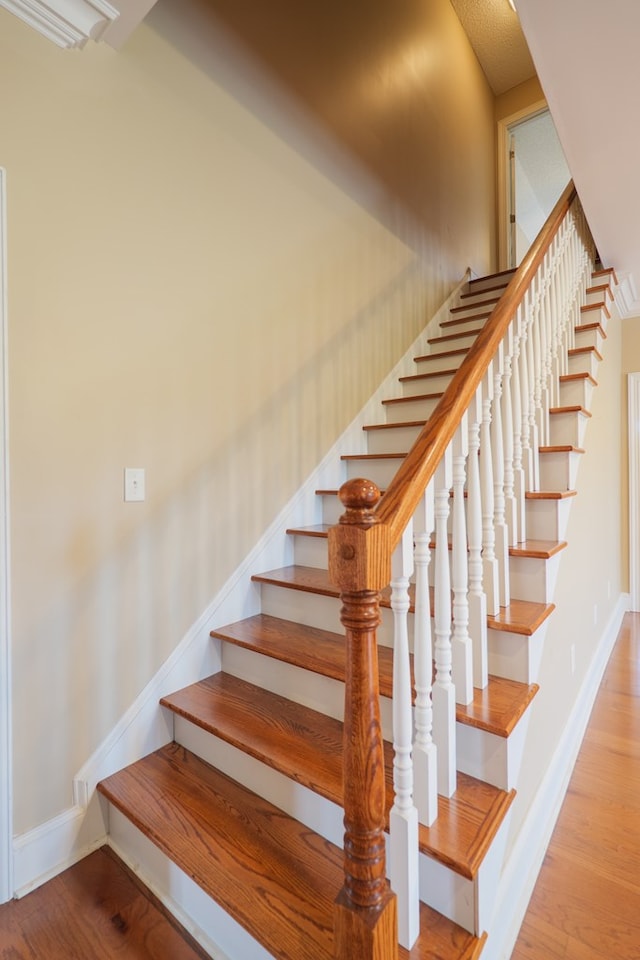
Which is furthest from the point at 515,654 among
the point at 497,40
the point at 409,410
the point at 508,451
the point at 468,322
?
the point at 497,40

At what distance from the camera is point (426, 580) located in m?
1.04

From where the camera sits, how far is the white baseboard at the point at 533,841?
1.16m

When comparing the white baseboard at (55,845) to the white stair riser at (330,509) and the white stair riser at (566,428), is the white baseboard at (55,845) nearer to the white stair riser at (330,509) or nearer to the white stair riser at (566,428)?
the white stair riser at (330,509)

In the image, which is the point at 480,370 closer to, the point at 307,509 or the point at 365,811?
the point at 365,811

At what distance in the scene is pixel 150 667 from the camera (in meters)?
1.72

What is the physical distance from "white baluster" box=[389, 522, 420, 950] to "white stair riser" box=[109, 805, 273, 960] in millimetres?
341

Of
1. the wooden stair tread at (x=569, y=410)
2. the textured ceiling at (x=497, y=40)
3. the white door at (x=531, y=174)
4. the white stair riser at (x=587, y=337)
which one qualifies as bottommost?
the wooden stair tread at (x=569, y=410)

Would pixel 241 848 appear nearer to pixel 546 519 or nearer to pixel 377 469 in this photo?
pixel 546 519

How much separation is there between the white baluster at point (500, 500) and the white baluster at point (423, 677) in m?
0.49

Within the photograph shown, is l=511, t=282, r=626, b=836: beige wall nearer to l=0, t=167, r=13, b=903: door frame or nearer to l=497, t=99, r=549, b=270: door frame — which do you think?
l=0, t=167, r=13, b=903: door frame

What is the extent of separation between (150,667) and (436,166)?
4252 millimetres

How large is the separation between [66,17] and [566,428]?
229cm

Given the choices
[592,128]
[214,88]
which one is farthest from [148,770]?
[592,128]

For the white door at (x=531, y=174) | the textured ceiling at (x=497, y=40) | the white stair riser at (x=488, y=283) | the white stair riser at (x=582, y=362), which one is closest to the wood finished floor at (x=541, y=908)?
the white stair riser at (x=582, y=362)
